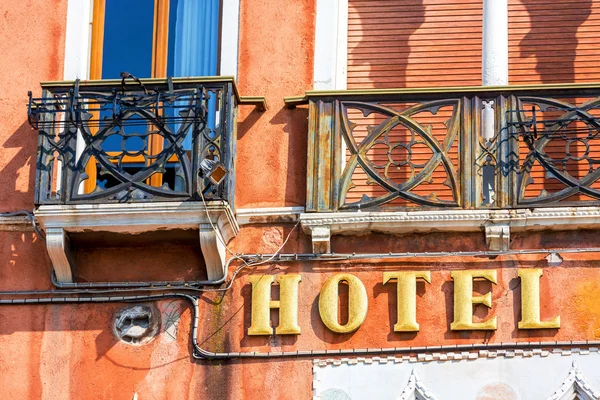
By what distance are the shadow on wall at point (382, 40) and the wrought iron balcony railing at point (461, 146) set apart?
652mm

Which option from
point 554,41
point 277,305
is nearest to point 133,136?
point 277,305

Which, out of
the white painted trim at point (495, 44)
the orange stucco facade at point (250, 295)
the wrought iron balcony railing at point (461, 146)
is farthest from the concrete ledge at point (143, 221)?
the white painted trim at point (495, 44)

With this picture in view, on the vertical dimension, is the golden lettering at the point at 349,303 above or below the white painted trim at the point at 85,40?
below

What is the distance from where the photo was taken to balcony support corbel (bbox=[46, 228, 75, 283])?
14.7 metres

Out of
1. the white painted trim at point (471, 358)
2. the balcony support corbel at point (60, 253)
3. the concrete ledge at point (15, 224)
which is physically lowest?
the white painted trim at point (471, 358)

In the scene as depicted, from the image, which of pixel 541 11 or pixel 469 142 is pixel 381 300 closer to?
pixel 469 142

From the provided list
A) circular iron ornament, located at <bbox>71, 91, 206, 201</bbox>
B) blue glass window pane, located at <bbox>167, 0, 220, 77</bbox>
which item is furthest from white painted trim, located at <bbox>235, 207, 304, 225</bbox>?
blue glass window pane, located at <bbox>167, 0, 220, 77</bbox>

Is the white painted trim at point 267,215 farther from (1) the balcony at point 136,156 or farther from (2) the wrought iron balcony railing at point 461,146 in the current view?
(2) the wrought iron balcony railing at point 461,146

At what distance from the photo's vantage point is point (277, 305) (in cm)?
1464

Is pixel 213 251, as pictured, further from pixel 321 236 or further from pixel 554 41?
pixel 554 41

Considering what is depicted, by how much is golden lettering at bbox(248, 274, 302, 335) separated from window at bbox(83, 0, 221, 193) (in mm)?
1704

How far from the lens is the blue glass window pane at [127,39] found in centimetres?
1602

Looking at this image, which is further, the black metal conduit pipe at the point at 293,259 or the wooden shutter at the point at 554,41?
the wooden shutter at the point at 554,41

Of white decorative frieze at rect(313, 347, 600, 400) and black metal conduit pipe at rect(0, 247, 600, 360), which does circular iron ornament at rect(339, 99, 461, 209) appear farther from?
white decorative frieze at rect(313, 347, 600, 400)
